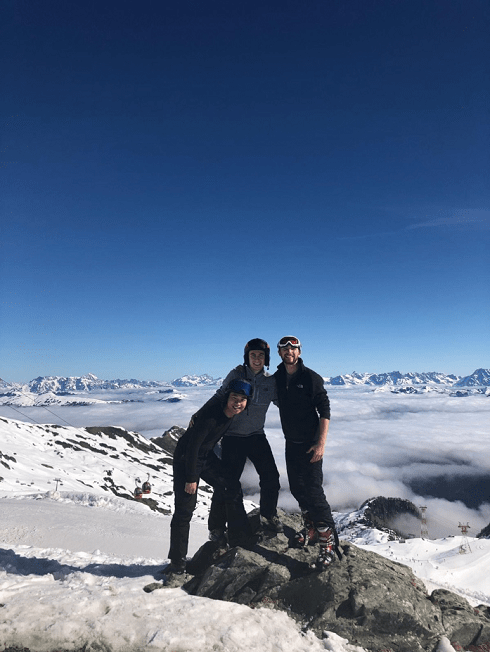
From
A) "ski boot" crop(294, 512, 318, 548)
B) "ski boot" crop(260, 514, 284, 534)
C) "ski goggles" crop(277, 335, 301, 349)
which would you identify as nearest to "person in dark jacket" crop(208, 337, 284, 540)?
"ski goggles" crop(277, 335, 301, 349)

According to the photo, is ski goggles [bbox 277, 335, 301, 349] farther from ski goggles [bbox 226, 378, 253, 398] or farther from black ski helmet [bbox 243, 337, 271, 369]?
ski goggles [bbox 226, 378, 253, 398]

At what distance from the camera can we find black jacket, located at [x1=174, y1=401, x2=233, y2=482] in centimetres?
654

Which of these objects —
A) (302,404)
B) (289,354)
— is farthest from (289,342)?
(302,404)

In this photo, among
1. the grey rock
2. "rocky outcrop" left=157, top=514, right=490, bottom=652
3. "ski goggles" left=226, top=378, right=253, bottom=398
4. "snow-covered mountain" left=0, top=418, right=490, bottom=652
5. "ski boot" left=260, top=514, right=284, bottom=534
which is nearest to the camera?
"snow-covered mountain" left=0, top=418, right=490, bottom=652

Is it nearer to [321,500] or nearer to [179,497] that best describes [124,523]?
[179,497]

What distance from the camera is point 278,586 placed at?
6.29 meters

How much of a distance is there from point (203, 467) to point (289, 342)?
9.50 ft

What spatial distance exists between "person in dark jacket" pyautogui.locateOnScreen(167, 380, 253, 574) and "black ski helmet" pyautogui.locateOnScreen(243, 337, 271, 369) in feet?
A: 2.11

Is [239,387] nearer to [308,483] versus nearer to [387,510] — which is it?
[308,483]

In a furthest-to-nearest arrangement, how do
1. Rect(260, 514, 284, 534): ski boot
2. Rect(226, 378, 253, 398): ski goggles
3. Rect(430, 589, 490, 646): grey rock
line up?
Rect(260, 514, 284, 534): ski boot < Rect(226, 378, 253, 398): ski goggles < Rect(430, 589, 490, 646): grey rock

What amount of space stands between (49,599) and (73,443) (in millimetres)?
94813

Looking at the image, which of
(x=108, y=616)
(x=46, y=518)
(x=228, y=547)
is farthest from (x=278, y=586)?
(x=46, y=518)

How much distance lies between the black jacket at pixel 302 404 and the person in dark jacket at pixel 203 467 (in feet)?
2.79

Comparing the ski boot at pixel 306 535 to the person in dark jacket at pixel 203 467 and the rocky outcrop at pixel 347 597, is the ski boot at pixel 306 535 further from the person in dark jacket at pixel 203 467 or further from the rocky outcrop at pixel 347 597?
the person in dark jacket at pixel 203 467
